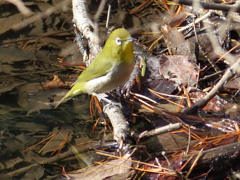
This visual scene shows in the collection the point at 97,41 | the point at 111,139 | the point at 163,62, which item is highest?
the point at 97,41

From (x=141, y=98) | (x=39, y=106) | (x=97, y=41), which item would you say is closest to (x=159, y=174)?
(x=141, y=98)

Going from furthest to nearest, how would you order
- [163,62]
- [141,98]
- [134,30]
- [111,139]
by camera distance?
[134,30] < [163,62] < [141,98] < [111,139]


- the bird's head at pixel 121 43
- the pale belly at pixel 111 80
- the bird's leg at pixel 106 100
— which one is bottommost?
the bird's leg at pixel 106 100

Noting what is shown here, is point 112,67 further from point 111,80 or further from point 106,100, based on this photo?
point 106,100

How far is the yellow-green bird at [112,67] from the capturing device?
15.8ft

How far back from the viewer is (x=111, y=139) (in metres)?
4.55

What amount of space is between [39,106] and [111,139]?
4.13 feet

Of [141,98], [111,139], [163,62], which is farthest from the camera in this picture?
[163,62]

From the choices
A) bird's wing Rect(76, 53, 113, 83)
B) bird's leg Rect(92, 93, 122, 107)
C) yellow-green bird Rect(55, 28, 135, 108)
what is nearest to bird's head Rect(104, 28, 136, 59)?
yellow-green bird Rect(55, 28, 135, 108)

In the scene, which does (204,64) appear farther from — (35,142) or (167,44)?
(35,142)

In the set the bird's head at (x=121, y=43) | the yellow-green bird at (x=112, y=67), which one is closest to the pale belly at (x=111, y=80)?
the yellow-green bird at (x=112, y=67)

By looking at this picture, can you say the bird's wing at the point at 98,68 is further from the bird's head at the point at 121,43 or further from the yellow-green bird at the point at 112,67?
the bird's head at the point at 121,43

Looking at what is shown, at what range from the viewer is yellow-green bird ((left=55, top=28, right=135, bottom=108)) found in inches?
189

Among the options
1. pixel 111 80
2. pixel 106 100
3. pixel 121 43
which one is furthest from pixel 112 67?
pixel 106 100
